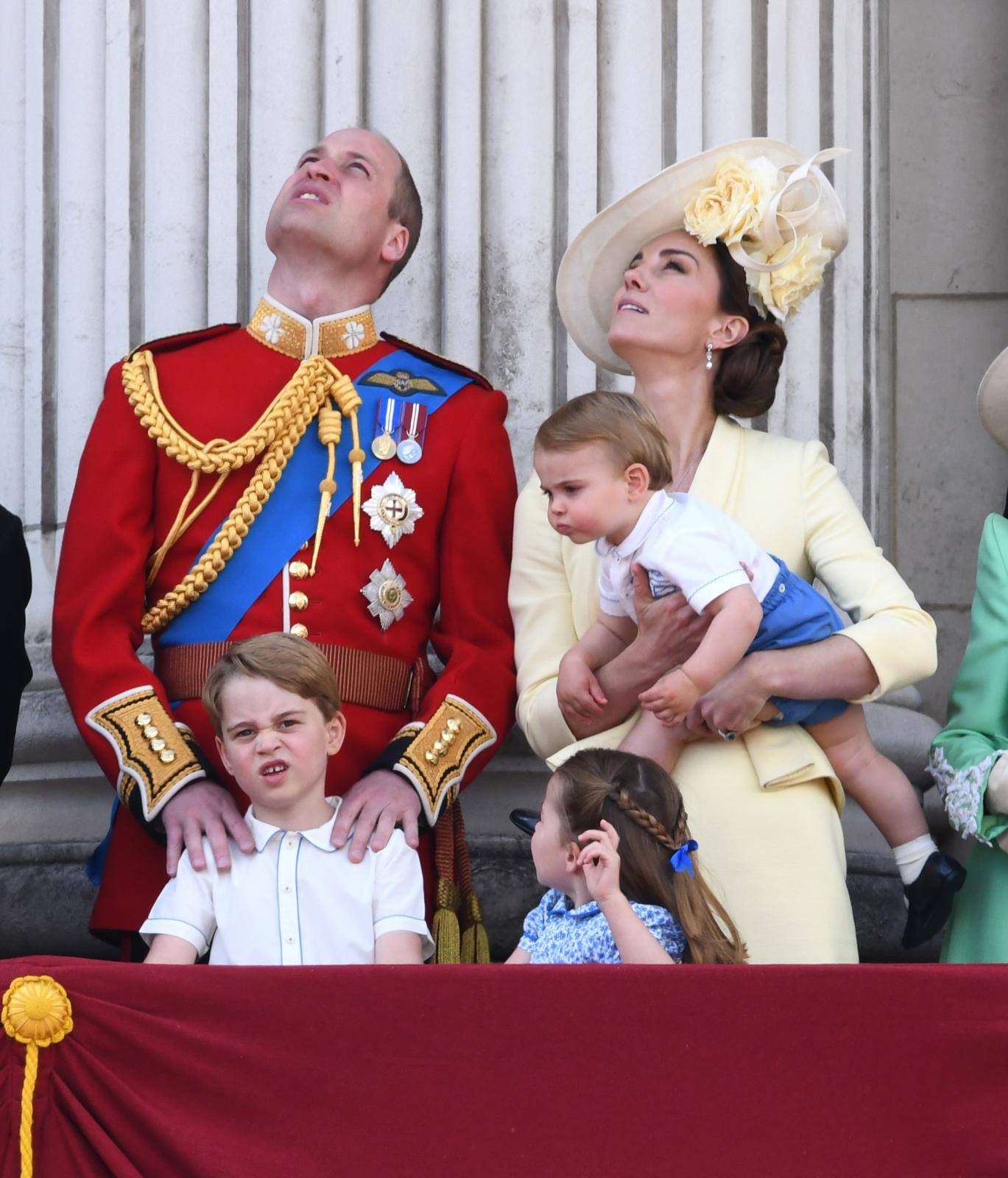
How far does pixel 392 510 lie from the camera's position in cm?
366

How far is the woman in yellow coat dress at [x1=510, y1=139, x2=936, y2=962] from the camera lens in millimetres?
3248

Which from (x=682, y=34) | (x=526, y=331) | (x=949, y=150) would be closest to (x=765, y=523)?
(x=526, y=331)

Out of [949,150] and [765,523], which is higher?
[949,150]

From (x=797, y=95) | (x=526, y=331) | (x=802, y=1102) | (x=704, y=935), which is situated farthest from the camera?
(x=797, y=95)

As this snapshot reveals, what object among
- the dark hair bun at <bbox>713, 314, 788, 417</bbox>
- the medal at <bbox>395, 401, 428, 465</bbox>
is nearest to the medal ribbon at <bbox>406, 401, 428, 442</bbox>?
the medal at <bbox>395, 401, 428, 465</bbox>

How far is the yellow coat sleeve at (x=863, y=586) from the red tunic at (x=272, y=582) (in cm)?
52

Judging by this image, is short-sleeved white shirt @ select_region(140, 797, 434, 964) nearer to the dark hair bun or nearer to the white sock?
the white sock

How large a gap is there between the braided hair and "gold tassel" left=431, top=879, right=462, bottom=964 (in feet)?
1.49

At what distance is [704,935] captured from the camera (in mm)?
2947

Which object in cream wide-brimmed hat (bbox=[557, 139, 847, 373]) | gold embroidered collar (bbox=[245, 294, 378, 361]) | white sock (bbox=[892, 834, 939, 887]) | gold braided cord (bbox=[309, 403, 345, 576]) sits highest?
cream wide-brimmed hat (bbox=[557, 139, 847, 373])

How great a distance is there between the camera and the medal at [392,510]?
12.0ft

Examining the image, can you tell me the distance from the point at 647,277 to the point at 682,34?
117 cm

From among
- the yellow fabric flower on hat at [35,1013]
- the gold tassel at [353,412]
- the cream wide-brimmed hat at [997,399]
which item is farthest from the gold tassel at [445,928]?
the cream wide-brimmed hat at [997,399]

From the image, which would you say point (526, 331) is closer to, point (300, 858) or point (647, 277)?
point (647, 277)
